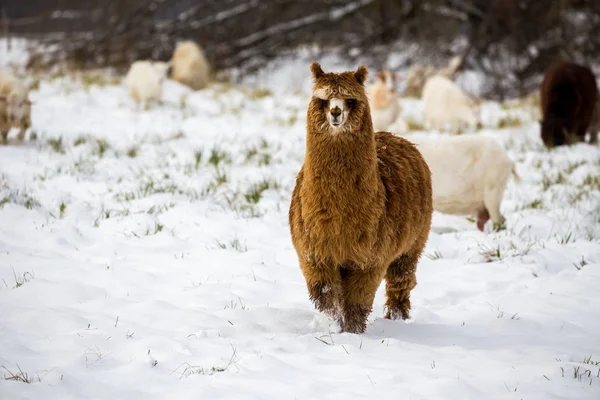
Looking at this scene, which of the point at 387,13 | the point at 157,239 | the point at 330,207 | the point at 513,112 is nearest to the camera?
the point at 330,207

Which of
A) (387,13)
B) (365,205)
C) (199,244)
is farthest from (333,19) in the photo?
(365,205)

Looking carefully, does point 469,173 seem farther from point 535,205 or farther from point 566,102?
point 566,102

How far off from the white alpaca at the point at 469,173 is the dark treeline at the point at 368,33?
8.94m

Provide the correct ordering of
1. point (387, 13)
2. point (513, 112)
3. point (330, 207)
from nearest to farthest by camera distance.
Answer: point (330, 207)
point (513, 112)
point (387, 13)

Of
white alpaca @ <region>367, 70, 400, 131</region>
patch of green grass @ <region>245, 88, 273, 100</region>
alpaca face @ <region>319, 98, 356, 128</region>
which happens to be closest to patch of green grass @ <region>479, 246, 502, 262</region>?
alpaca face @ <region>319, 98, 356, 128</region>

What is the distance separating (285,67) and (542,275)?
13124 mm

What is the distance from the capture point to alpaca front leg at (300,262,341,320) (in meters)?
3.42

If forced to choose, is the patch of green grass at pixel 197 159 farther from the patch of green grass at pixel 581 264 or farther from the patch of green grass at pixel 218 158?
the patch of green grass at pixel 581 264

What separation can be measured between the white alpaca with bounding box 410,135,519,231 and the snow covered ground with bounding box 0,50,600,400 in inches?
11.0

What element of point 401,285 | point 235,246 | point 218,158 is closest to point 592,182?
point 401,285

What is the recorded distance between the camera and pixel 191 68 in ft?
44.9

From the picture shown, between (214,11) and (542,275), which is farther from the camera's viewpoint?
(214,11)

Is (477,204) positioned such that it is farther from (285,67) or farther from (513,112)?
(285,67)

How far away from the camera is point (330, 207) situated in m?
3.32
